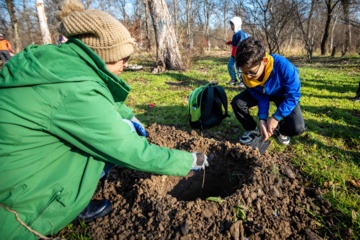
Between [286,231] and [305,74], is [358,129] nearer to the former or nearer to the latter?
[286,231]

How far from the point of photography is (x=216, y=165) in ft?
8.88

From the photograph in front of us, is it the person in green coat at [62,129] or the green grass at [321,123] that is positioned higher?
the person in green coat at [62,129]

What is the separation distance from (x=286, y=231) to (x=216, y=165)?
43.1 inches

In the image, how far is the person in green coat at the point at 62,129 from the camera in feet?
3.96

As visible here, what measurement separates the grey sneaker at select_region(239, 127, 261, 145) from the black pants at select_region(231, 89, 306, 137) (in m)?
0.07

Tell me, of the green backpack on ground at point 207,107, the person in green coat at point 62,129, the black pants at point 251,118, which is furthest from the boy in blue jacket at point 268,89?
the person in green coat at point 62,129

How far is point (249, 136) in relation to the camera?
3271 millimetres

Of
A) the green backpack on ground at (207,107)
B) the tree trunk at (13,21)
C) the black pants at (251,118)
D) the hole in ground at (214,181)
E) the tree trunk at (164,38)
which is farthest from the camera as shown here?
the tree trunk at (13,21)

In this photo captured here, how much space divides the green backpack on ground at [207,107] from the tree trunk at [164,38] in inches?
222

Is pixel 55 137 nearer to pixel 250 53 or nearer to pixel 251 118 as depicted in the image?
pixel 250 53

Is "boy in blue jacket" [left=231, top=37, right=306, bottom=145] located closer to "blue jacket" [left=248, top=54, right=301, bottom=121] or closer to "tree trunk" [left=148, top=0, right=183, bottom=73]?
"blue jacket" [left=248, top=54, right=301, bottom=121]

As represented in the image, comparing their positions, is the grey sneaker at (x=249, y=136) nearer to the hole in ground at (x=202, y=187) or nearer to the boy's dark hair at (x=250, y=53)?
the hole in ground at (x=202, y=187)

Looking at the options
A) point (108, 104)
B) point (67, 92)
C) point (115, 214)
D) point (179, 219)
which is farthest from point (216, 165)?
point (67, 92)

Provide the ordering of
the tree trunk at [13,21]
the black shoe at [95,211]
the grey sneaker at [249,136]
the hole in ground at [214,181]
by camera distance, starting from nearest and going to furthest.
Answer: the black shoe at [95,211], the hole in ground at [214,181], the grey sneaker at [249,136], the tree trunk at [13,21]
